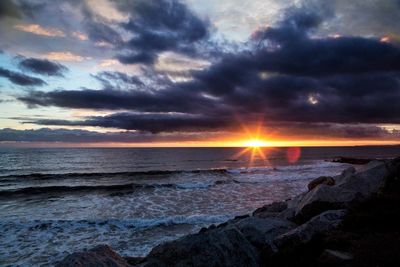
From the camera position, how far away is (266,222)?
36.4 feet

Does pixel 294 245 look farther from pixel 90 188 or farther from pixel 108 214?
pixel 90 188

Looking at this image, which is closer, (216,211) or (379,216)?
(379,216)

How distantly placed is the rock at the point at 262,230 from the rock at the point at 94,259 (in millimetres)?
4017

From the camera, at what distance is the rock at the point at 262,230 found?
9519 mm

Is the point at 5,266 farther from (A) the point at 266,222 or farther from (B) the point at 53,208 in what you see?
(B) the point at 53,208

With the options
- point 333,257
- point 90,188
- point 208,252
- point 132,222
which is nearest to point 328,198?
point 333,257

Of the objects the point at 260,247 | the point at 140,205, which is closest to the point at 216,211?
the point at 140,205

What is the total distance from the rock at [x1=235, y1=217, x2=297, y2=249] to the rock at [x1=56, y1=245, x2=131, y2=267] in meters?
4.02

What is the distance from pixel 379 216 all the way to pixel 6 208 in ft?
95.0

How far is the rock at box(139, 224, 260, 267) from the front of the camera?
702 centimetres

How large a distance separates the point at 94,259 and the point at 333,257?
5.26 m

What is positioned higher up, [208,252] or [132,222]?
[208,252]

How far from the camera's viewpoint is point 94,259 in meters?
6.91

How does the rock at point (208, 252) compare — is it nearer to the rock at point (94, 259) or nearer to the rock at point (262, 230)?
the rock at point (94, 259)
